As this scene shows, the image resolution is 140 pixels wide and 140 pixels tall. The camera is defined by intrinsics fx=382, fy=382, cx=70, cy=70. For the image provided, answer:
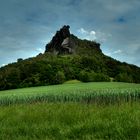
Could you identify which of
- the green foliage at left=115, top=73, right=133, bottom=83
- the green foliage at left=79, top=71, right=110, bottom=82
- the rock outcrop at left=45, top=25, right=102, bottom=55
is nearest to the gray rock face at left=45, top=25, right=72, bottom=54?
the rock outcrop at left=45, top=25, right=102, bottom=55

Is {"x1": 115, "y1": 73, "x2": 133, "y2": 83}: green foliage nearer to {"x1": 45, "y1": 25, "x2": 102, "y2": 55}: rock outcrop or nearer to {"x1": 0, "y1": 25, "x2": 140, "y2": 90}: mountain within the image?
{"x1": 0, "y1": 25, "x2": 140, "y2": 90}: mountain

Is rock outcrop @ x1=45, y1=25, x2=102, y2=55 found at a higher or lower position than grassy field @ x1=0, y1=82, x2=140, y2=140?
higher

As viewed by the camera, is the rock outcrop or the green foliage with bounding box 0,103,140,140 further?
the rock outcrop

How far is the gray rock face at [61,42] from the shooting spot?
164 metres

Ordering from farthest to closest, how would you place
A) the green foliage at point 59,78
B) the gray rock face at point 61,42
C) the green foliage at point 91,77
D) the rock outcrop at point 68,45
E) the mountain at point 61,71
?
the gray rock face at point 61,42 → the rock outcrop at point 68,45 → the green foliage at point 91,77 → the mountain at point 61,71 → the green foliage at point 59,78

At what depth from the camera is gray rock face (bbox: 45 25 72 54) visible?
6443 inches

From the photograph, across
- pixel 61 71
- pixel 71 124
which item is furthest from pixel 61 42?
pixel 71 124

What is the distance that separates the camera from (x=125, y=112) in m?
12.2

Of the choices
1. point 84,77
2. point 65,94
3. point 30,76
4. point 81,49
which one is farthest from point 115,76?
point 65,94

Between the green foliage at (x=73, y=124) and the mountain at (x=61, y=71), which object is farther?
the mountain at (x=61, y=71)

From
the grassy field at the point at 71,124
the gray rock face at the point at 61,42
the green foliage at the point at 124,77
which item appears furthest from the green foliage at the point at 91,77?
the grassy field at the point at 71,124

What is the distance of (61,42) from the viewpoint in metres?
167

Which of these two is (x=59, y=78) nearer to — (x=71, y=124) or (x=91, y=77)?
(x=91, y=77)

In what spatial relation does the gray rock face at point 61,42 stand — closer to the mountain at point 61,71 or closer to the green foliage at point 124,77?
the mountain at point 61,71
